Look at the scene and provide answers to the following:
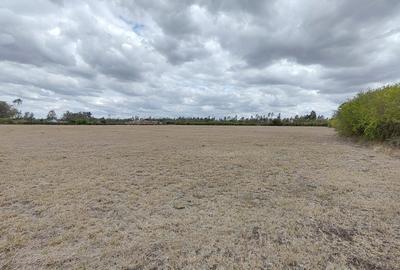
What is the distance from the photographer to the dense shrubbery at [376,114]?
13.1 meters

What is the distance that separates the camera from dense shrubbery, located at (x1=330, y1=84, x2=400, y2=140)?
1307 centimetres

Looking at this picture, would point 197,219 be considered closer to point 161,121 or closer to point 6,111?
point 161,121

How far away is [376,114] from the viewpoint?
14117 millimetres

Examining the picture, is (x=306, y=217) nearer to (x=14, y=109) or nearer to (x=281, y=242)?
(x=281, y=242)

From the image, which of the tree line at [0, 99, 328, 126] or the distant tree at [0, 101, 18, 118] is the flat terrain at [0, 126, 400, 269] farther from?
the distant tree at [0, 101, 18, 118]

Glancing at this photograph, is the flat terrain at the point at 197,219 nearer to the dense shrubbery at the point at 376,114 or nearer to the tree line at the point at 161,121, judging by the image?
the dense shrubbery at the point at 376,114

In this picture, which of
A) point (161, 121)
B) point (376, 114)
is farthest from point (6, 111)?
point (376, 114)

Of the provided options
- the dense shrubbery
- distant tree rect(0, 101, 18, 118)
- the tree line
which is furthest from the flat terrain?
distant tree rect(0, 101, 18, 118)

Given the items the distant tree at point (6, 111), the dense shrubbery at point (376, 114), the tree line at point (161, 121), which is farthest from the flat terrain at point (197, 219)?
the distant tree at point (6, 111)

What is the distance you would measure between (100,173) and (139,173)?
1.08 meters

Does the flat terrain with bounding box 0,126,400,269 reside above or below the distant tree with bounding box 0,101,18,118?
below

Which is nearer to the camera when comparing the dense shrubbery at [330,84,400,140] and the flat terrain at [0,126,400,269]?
the flat terrain at [0,126,400,269]

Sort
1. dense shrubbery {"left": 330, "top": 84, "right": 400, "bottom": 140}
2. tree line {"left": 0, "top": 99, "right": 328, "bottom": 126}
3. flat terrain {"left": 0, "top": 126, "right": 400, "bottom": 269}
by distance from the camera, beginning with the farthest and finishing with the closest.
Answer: tree line {"left": 0, "top": 99, "right": 328, "bottom": 126}, dense shrubbery {"left": 330, "top": 84, "right": 400, "bottom": 140}, flat terrain {"left": 0, "top": 126, "right": 400, "bottom": 269}

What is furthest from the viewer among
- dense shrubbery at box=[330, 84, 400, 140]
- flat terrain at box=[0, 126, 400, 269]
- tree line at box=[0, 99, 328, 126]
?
tree line at box=[0, 99, 328, 126]
